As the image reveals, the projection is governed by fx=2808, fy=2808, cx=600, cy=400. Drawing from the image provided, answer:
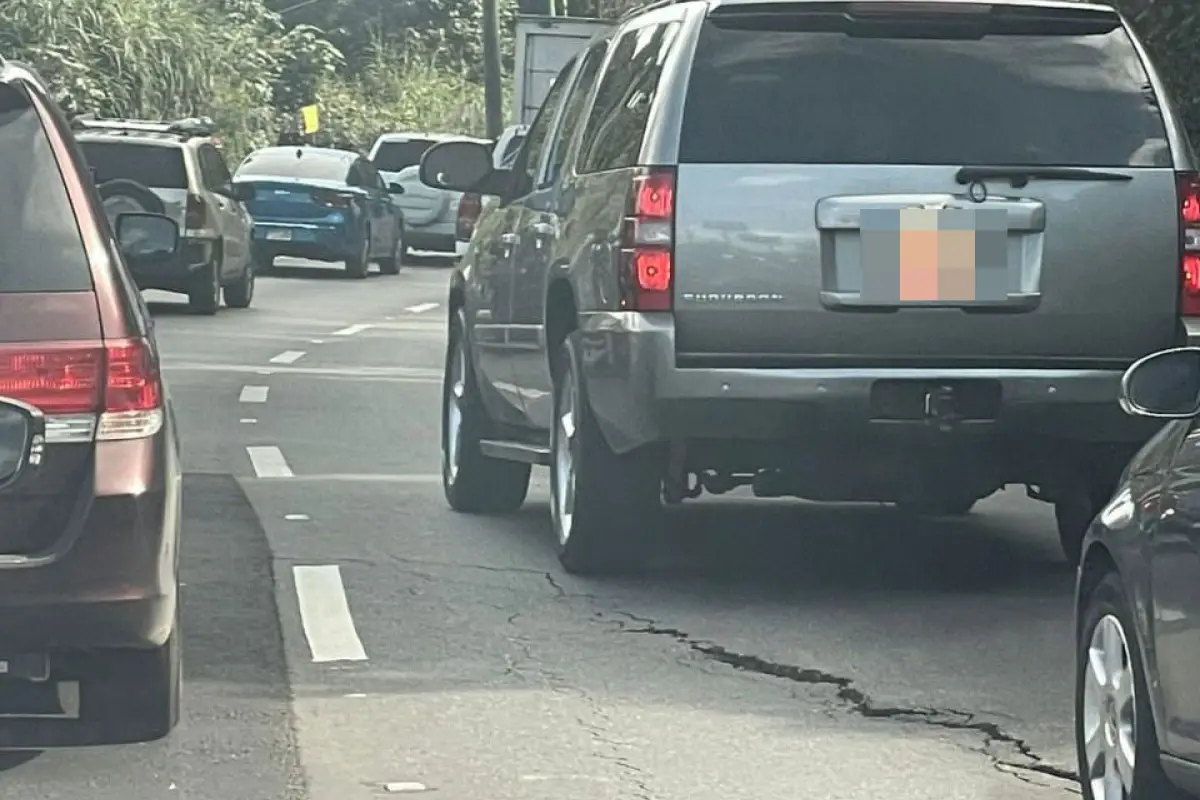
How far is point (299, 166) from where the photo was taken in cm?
3312

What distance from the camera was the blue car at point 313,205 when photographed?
32.2 meters

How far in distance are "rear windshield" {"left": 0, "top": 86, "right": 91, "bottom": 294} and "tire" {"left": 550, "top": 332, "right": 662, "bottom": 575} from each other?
336cm

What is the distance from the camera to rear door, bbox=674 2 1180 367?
26.9ft

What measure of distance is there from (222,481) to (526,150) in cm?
219

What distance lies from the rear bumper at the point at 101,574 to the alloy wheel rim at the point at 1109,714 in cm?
188

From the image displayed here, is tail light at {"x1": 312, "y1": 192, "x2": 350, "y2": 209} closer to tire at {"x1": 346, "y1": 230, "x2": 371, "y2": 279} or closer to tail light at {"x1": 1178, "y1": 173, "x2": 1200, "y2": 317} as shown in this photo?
tire at {"x1": 346, "y1": 230, "x2": 371, "y2": 279}

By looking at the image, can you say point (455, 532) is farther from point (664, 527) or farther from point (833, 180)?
point (833, 180)

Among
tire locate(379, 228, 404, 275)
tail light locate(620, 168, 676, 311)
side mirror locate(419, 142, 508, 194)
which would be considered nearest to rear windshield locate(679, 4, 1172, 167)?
tail light locate(620, 168, 676, 311)

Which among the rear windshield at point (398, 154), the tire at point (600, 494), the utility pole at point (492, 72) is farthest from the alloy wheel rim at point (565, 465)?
the utility pole at point (492, 72)

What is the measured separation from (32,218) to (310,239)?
2690 cm

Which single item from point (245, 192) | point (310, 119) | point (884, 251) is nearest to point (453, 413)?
point (884, 251)

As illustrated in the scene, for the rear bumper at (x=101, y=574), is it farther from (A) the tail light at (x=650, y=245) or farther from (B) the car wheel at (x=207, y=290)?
(B) the car wheel at (x=207, y=290)

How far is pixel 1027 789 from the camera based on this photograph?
6242 mm

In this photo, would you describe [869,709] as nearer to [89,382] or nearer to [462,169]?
[89,382]
